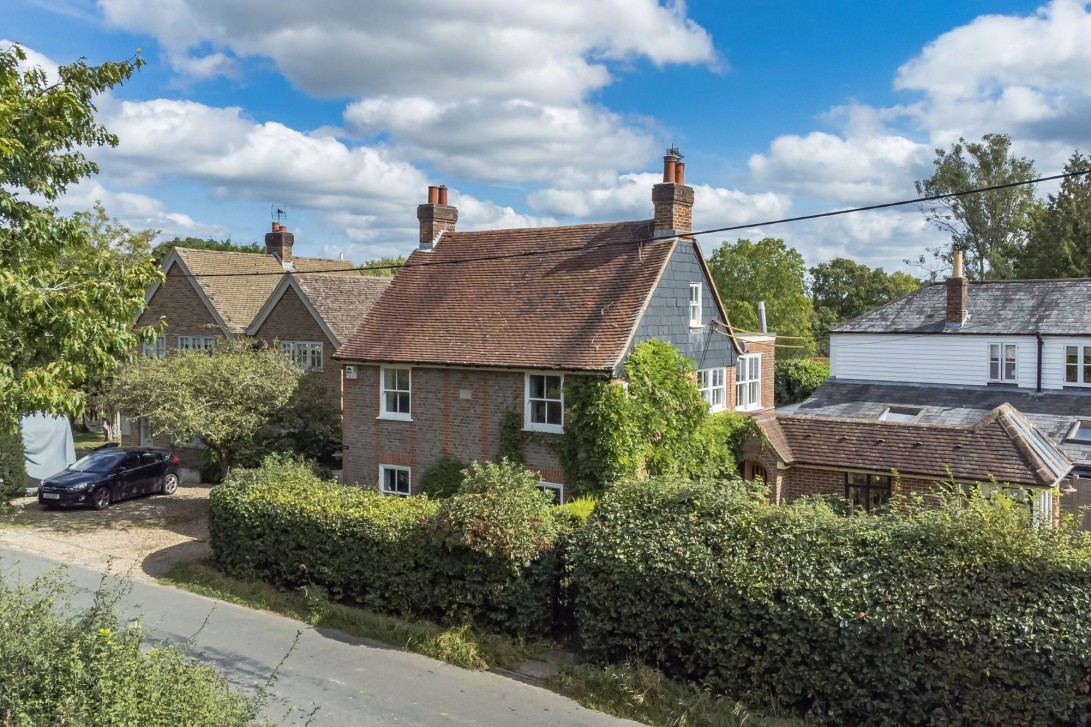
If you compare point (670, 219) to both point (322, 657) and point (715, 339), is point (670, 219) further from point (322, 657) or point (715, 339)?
point (322, 657)

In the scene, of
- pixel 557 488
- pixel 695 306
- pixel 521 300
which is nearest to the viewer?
pixel 557 488

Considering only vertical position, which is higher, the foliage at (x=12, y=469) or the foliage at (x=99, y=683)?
the foliage at (x=99, y=683)

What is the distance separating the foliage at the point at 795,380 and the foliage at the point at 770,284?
5.66 meters

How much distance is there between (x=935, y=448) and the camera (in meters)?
19.5

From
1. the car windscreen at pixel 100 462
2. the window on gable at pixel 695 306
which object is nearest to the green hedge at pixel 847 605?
the window on gable at pixel 695 306

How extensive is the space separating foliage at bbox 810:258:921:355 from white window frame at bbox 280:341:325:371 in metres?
50.0

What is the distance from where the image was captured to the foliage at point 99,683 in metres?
6.74

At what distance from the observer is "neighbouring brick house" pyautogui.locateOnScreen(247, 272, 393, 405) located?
30844mm

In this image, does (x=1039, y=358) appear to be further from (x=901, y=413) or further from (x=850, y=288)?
(x=850, y=288)

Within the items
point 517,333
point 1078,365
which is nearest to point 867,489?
point 517,333

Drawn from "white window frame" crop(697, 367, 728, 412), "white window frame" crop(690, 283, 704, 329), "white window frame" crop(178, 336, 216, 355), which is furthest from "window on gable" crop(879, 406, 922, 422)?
"white window frame" crop(178, 336, 216, 355)

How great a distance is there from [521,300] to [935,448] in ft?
36.3

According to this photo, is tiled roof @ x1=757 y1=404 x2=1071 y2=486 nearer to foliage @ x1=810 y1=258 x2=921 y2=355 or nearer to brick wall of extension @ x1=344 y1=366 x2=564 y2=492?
brick wall of extension @ x1=344 y1=366 x2=564 y2=492

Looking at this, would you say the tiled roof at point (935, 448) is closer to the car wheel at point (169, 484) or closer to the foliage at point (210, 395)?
the foliage at point (210, 395)
